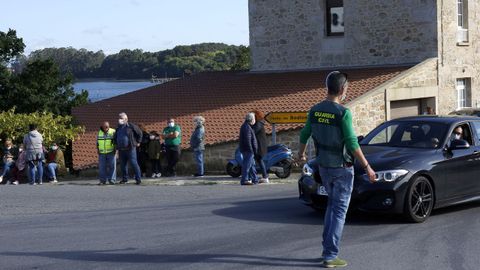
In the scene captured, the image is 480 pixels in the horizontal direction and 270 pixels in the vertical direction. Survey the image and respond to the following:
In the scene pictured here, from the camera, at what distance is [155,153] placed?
1884 cm

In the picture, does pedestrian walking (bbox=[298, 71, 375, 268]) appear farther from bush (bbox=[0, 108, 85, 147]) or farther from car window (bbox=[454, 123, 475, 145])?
bush (bbox=[0, 108, 85, 147])

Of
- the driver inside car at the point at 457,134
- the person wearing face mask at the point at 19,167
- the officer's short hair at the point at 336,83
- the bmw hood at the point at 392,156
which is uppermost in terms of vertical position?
the officer's short hair at the point at 336,83

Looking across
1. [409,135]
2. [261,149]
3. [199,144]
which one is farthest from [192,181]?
[409,135]

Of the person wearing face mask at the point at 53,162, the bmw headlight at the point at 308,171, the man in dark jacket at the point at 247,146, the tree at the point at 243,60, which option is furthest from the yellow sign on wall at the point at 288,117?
the tree at the point at 243,60

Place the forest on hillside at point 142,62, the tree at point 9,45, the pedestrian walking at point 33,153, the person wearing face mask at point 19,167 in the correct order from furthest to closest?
the forest on hillside at point 142,62 → the tree at point 9,45 → the person wearing face mask at point 19,167 → the pedestrian walking at point 33,153

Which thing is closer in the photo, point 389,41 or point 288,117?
point 288,117

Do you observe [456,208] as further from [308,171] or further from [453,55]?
[453,55]

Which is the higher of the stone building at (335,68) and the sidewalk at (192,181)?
the stone building at (335,68)

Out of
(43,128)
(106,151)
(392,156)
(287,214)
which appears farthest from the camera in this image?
(43,128)

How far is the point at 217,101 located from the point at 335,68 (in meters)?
5.20

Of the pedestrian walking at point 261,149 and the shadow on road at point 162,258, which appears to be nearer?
the shadow on road at point 162,258

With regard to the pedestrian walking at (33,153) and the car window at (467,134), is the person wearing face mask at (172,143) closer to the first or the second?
the pedestrian walking at (33,153)

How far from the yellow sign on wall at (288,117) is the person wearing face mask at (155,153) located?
10.8ft

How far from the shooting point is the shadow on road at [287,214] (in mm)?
9837
